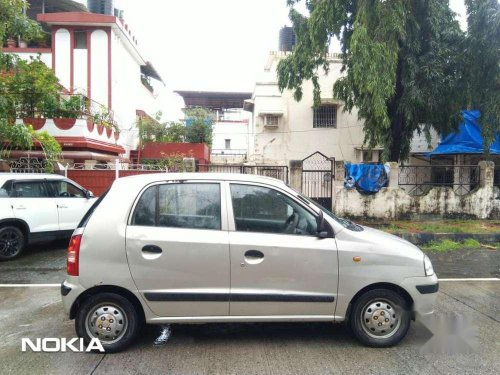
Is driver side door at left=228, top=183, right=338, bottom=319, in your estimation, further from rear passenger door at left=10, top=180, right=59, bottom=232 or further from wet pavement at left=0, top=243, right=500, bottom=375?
rear passenger door at left=10, top=180, right=59, bottom=232

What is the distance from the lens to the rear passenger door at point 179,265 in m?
3.91

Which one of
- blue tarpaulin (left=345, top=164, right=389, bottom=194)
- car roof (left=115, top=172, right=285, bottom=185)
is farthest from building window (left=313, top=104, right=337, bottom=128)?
car roof (left=115, top=172, right=285, bottom=185)

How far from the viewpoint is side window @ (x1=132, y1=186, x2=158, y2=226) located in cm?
401

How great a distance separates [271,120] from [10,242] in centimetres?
1474

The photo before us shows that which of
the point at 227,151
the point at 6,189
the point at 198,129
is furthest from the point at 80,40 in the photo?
the point at 227,151

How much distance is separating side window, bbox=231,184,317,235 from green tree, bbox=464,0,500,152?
437 inches

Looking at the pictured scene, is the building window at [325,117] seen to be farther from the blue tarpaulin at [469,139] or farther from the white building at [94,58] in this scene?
the white building at [94,58]

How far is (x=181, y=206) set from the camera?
4.09 m

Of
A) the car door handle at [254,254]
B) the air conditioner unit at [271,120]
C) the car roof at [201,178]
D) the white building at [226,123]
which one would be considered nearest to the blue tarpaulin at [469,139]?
the air conditioner unit at [271,120]

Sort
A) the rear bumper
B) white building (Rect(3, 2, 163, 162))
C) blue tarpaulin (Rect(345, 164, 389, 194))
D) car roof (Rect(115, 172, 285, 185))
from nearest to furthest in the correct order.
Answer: the rear bumper < car roof (Rect(115, 172, 285, 185)) < blue tarpaulin (Rect(345, 164, 389, 194)) < white building (Rect(3, 2, 163, 162))

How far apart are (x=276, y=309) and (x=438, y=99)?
1160 centimetres

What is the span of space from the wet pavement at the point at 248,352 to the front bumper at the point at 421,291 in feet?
1.25

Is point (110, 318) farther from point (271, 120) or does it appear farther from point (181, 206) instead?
point (271, 120)

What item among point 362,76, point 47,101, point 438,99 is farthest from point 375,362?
point 47,101
